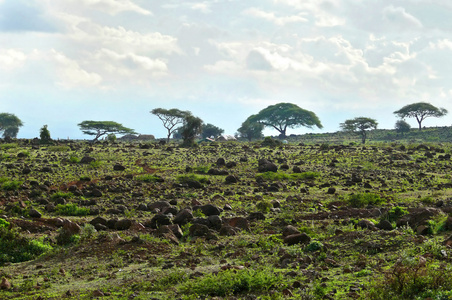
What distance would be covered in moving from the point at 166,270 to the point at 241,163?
83.0 feet

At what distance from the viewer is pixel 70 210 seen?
17297 millimetres

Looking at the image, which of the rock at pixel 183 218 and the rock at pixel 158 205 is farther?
the rock at pixel 158 205

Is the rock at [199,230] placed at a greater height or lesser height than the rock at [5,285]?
greater

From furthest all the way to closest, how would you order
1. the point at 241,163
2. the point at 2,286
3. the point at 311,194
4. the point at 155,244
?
the point at 241,163, the point at 311,194, the point at 155,244, the point at 2,286

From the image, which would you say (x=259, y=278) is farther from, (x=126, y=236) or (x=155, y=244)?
(x=126, y=236)

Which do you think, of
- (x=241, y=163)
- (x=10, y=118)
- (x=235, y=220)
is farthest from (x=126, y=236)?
(x=10, y=118)

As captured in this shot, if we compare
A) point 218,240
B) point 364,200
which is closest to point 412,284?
point 218,240

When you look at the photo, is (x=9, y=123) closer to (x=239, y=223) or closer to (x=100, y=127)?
(x=100, y=127)

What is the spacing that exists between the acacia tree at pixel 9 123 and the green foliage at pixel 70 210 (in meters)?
75.9

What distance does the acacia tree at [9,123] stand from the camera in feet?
281

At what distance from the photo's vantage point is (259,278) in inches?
319

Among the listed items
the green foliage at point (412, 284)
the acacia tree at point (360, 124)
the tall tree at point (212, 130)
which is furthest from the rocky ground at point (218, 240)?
the tall tree at point (212, 130)

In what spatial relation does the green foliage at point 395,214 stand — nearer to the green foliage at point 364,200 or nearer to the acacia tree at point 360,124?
the green foliage at point 364,200

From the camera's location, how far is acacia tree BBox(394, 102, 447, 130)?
8681cm
